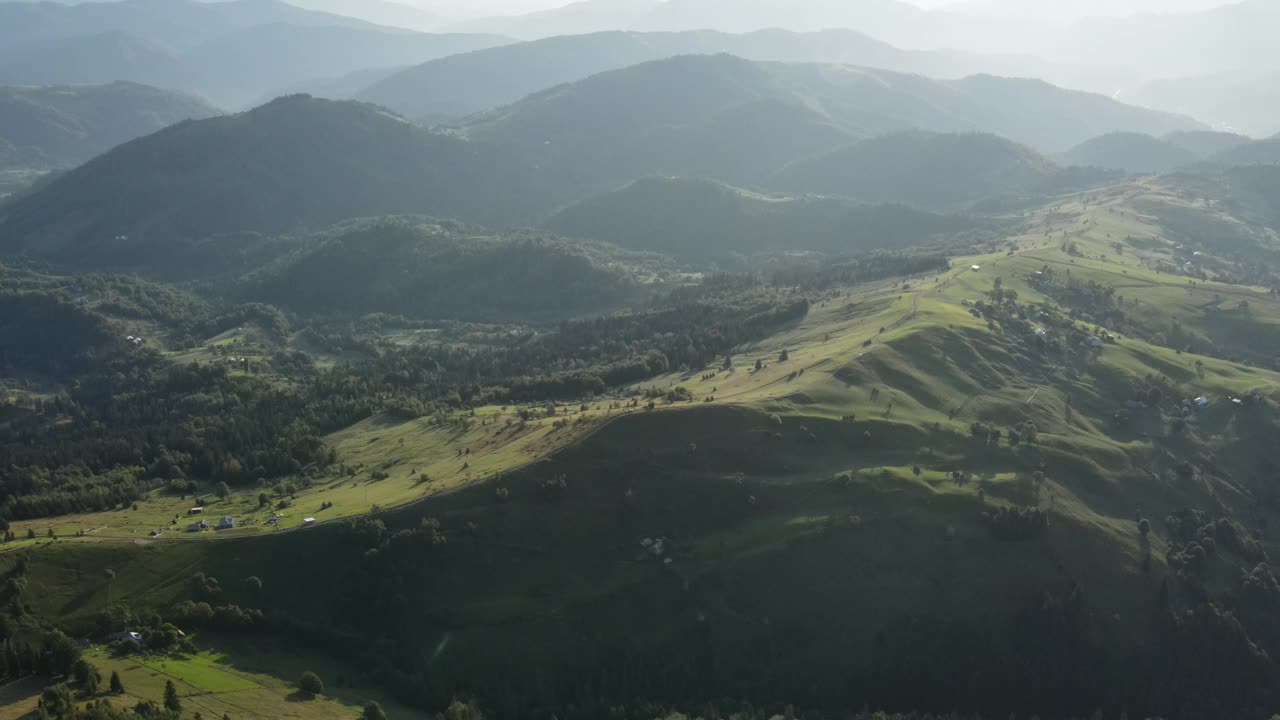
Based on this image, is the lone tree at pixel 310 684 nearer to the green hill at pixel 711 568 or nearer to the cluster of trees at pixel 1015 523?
the green hill at pixel 711 568

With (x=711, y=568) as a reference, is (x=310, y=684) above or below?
below

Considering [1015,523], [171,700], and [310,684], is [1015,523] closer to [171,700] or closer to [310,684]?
[310,684]

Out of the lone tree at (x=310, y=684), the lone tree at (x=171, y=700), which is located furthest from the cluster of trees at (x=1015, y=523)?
the lone tree at (x=171, y=700)

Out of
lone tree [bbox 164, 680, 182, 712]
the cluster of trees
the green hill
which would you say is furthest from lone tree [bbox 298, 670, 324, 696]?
the cluster of trees

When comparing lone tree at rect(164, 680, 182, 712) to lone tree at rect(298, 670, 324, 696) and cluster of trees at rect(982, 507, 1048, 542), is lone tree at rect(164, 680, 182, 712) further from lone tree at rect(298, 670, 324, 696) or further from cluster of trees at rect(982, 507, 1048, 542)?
cluster of trees at rect(982, 507, 1048, 542)

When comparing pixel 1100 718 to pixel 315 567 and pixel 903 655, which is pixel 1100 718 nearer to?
pixel 903 655

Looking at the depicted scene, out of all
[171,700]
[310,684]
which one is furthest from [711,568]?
[171,700]

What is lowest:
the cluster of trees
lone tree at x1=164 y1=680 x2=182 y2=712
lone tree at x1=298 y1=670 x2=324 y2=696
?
lone tree at x1=298 y1=670 x2=324 y2=696

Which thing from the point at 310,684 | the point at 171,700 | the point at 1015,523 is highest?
the point at 1015,523

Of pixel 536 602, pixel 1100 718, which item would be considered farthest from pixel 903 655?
pixel 536 602

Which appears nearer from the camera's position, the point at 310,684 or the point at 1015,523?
the point at 310,684
